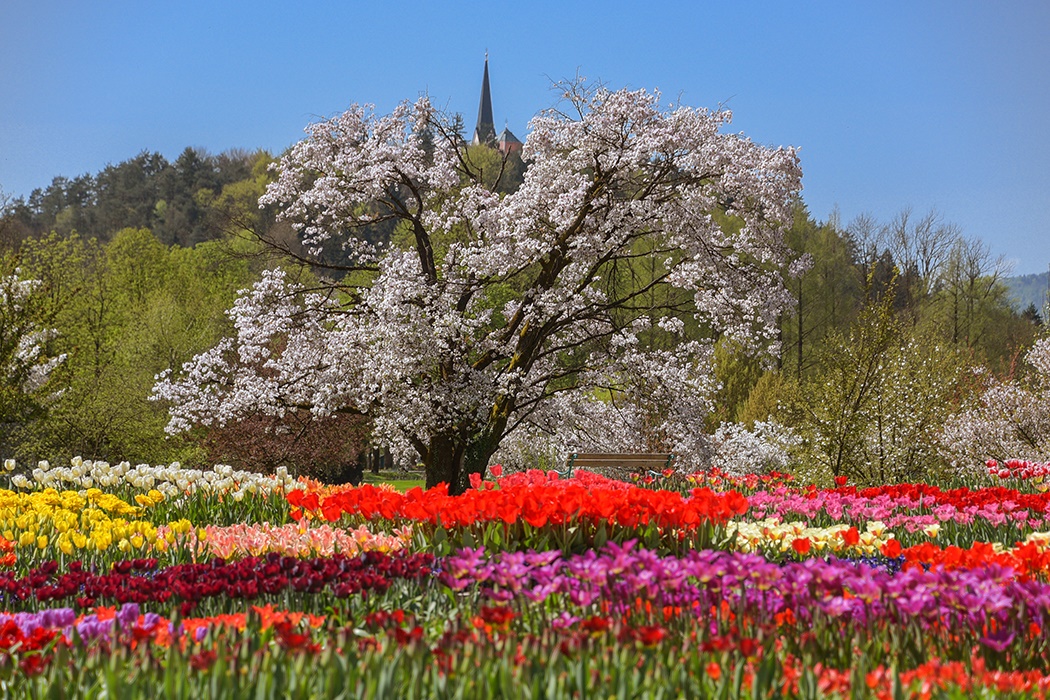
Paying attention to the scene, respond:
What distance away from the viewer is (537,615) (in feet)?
10.0

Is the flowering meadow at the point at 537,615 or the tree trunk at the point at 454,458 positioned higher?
the tree trunk at the point at 454,458

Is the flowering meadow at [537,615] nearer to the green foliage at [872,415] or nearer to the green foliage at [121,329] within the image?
the green foliage at [872,415]

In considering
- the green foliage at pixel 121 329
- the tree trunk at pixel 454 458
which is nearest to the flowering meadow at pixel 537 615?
the tree trunk at pixel 454 458

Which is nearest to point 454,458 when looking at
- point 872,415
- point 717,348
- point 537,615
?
point 872,415

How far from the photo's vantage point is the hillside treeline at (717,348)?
12.1 m

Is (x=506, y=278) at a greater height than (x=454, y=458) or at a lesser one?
greater

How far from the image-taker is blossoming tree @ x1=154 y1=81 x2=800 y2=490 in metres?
12.7

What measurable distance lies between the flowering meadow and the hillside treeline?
7.45 meters

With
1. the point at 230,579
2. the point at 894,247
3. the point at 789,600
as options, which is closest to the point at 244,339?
the point at 230,579

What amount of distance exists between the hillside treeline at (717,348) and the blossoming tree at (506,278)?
1060mm

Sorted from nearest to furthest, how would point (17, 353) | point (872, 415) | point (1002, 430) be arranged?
point (872, 415) < point (1002, 430) < point (17, 353)

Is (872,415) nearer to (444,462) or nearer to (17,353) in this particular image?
(444,462)

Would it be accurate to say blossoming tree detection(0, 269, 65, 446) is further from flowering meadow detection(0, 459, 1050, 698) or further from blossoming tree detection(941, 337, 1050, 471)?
blossoming tree detection(941, 337, 1050, 471)

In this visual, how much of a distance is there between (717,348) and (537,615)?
78.1 feet
